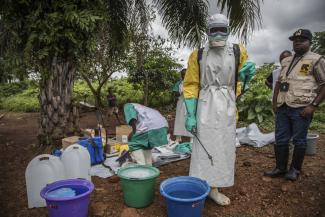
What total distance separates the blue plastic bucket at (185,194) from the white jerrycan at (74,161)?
115 cm

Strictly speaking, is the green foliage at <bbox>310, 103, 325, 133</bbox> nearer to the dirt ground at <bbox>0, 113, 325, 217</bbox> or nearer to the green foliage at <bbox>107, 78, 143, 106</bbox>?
the dirt ground at <bbox>0, 113, 325, 217</bbox>

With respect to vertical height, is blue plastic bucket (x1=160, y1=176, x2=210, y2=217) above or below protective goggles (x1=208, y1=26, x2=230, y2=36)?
below

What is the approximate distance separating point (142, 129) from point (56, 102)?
6.95 ft

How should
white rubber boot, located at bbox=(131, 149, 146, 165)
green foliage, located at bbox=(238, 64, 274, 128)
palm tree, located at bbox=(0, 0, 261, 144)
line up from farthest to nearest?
1. green foliage, located at bbox=(238, 64, 274, 128)
2. palm tree, located at bbox=(0, 0, 261, 144)
3. white rubber boot, located at bbox=(131, 149, 146, 165)

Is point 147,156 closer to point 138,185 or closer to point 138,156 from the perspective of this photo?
point 138,156

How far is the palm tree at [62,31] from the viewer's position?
14.9ft

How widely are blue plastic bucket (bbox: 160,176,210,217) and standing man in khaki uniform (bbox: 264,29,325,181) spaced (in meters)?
1.43

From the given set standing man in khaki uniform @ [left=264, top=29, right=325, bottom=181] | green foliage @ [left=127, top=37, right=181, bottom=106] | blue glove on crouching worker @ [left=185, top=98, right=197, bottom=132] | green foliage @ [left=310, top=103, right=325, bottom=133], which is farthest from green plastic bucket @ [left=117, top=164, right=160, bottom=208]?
green foliage @ [left=127, top=37, right=181, bottom=106]

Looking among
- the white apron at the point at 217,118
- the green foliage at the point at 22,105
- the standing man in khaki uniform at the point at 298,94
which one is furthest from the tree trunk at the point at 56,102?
the green foliage at the point at 22,105

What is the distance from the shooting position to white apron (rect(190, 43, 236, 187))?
9.92 feet

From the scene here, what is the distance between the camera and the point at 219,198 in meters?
3.25

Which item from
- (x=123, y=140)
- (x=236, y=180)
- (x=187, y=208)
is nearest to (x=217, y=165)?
(x=187, y=208)

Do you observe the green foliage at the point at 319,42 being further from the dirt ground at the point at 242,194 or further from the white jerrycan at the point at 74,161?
the white jerrycan at the point at 74,161

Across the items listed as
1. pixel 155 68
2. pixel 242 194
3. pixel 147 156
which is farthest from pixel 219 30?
pixel 155 68
